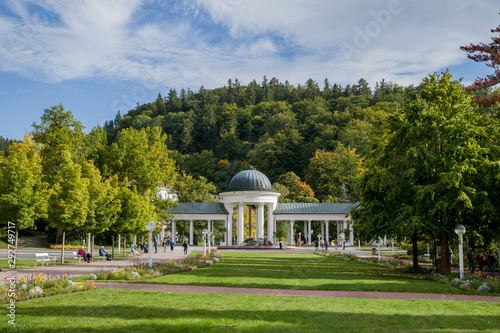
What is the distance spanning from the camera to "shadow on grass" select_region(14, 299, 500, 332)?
10.6 metres

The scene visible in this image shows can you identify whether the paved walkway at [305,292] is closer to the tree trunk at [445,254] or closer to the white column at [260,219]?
the tree trunk at [445,254]

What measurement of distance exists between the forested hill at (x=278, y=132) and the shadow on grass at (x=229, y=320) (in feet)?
265

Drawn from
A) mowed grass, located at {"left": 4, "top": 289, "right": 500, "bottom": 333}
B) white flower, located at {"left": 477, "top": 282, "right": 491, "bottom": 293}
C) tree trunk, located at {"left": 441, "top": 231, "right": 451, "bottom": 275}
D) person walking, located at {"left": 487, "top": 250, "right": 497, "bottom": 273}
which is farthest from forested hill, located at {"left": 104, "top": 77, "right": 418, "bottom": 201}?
mowed grass, located at {"left": 4, "top": 289, "right": 500, "bottom": 333}

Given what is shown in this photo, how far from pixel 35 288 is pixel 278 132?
107316 mm

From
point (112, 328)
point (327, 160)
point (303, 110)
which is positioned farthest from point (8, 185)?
point (303, 110)

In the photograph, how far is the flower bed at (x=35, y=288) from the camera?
1397cm

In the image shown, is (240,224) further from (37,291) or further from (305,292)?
(37,291)

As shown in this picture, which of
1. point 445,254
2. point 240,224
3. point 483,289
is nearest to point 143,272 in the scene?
point 483,289

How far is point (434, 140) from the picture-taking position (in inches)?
973

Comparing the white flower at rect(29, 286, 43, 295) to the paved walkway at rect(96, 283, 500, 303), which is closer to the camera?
the white flower at rect(29, 286, 43, 295)

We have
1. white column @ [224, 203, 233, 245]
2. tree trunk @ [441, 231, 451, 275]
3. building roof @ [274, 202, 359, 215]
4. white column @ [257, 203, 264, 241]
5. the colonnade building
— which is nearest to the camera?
tree trunk @ [441, 231, 451, 275]

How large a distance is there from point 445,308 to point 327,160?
8913 cm

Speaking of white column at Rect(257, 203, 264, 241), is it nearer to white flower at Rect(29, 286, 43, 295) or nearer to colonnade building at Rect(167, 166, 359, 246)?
colonnade building at Rect(167, 166, 359, 246)

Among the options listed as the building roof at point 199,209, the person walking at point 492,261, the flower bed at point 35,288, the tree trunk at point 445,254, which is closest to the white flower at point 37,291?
the flower bed at point 35,288
